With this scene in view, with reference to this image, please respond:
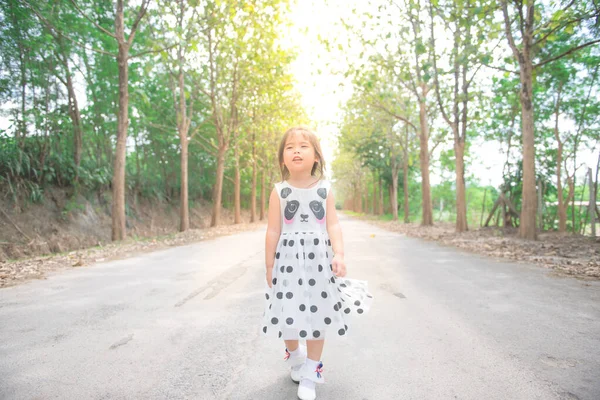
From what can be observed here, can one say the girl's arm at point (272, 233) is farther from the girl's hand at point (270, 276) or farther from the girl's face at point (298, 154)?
the girl's face at point (298, 154)

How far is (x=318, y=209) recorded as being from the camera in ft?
8.13

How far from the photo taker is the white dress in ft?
7.66

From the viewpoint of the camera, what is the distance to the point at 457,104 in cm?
1375

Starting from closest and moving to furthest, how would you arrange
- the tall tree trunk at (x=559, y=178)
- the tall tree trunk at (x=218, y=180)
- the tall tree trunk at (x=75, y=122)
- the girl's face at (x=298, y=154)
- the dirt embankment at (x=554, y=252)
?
the girl's face at (x=298, y=154) < the dirt embankment at (x=554, y=252) < the tall tree trunk at (x=559, y=178) < the tall tree trunk at (x=75, y=122) < the tall tree trunk at (x=218, y=180)

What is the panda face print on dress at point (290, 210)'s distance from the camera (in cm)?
248

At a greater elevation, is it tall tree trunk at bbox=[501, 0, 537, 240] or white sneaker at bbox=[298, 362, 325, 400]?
tall tree trunk at bbox=[501, 0, 537, 240]

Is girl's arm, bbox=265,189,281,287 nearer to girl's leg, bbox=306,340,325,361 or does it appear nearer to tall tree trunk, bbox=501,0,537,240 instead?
girl's leg, bbox=306,340,325,361

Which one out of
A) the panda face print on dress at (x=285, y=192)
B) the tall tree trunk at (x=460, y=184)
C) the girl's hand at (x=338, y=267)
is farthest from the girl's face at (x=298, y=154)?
the tall tree trunk at (x=460, y=184)

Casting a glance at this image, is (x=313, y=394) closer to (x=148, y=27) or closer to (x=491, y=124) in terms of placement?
(x=148, y=27)

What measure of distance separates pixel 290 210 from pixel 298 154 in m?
0.40

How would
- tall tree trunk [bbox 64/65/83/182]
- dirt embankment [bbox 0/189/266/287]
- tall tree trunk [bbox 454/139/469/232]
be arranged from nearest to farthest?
dirt embankment [bbox 0/189/266/287], tall tree trunk [bbox 64/65/83/182], tall tree trunk [bbox 454/139/469/232]

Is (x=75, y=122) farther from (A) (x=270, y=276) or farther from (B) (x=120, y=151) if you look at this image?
(A) (x=270, y=276)

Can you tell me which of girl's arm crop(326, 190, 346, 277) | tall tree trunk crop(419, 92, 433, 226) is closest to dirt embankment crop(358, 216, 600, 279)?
girl's arm crop(326, 190, 346, 277)

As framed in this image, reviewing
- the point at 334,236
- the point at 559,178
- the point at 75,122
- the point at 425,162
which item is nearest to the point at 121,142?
the point at 75,122
